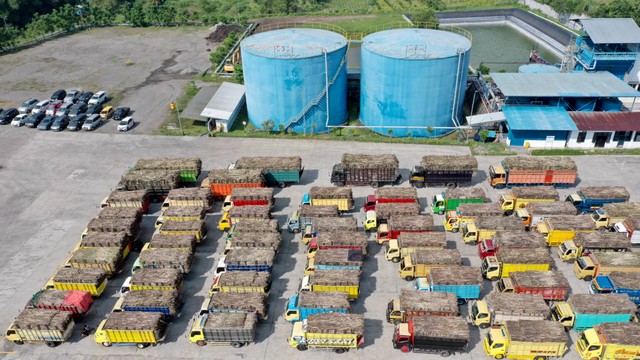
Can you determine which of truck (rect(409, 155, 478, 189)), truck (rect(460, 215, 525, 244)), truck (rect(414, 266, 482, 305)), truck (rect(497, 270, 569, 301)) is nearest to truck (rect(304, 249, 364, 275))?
truck (rect(414, 266, 482, 305))

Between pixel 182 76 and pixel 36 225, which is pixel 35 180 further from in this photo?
pixel 182 76

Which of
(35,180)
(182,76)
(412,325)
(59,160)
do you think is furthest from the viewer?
(182,76)

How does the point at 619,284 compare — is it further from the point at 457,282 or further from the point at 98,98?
the point at 98,98

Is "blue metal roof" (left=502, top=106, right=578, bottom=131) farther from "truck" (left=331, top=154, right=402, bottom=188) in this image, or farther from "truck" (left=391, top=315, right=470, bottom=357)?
"truck" (left=391, top=315, right=470, bottom=357)

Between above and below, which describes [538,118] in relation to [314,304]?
above

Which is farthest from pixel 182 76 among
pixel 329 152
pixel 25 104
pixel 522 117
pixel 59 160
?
pixel 522 117

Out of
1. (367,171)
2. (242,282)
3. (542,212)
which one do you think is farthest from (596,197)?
(242,282)

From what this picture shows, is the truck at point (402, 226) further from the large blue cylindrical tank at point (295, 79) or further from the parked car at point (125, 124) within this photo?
the parked car at point (125, 124)
